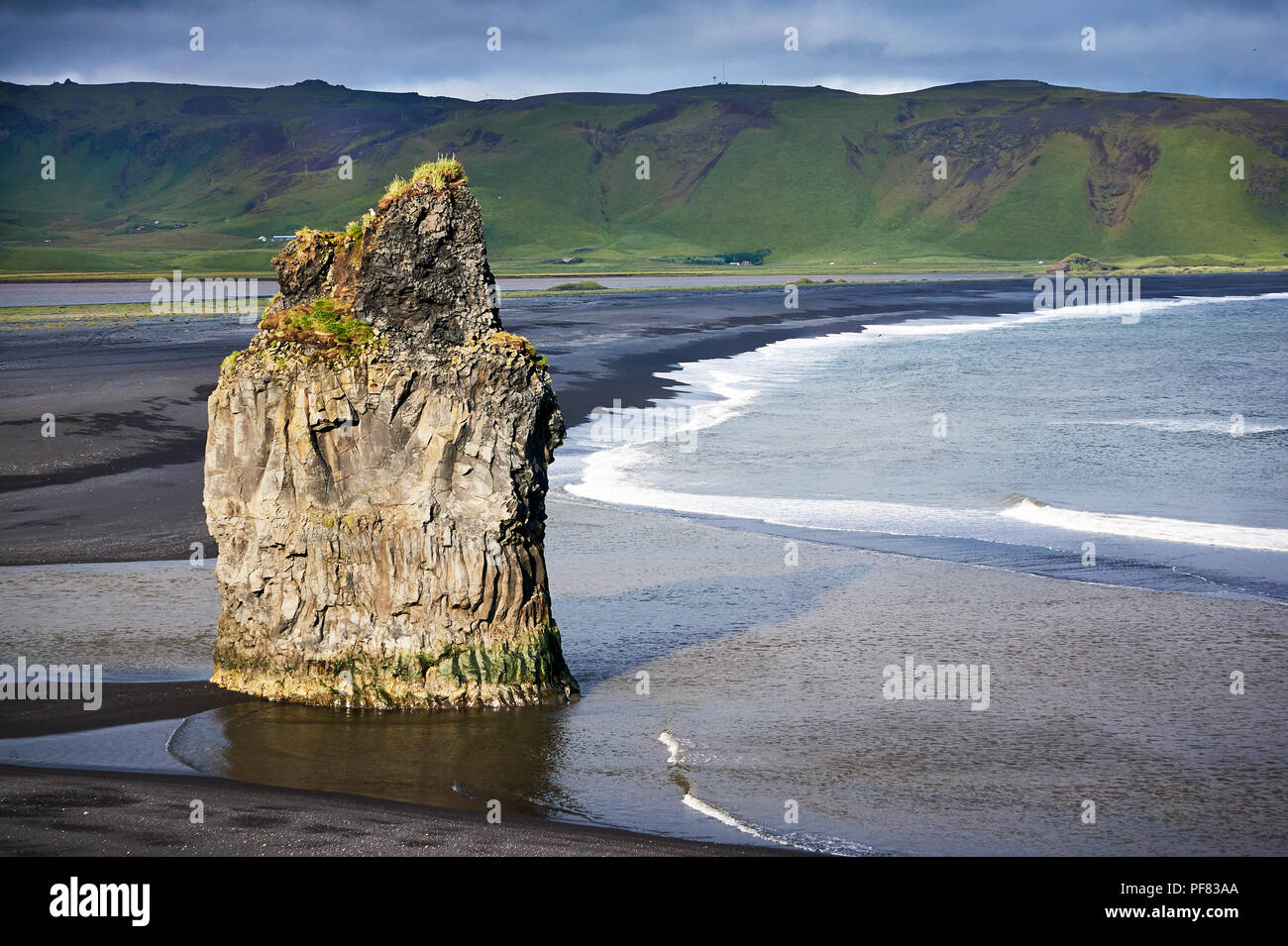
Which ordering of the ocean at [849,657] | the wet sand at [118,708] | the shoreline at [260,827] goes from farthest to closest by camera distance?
the wet sand at [118,708] < the ocean at [849,657] < the shoreline at [260,827]

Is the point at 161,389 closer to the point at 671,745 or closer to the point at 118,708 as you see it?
the point at 118,708

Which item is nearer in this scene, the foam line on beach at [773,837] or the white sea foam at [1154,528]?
the foam line on beach at [773,837]

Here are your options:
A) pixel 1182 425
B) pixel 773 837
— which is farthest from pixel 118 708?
pixel 1182 425

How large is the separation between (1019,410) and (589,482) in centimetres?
2198

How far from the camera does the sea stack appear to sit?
47.0 feet

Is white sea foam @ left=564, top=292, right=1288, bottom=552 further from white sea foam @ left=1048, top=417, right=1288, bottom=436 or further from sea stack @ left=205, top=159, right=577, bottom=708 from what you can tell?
white sea foam @ left=1048, top=417, right=1288, bottom=436

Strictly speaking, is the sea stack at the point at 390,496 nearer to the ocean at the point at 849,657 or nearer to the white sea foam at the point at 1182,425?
the ocean at the point at 849,657

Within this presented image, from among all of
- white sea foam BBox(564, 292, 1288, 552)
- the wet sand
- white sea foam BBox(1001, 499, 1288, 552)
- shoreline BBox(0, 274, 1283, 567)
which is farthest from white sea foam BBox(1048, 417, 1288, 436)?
the wet sand

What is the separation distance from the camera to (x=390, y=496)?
1445 centimetres

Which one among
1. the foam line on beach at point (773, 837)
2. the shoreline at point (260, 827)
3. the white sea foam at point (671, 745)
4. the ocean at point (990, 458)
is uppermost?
the ocean at point (990, 458)

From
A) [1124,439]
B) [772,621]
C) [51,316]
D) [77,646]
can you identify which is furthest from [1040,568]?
[51,316]

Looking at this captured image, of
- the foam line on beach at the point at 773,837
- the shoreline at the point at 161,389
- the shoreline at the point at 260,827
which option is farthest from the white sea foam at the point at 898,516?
the shoreline at the point at 260,827

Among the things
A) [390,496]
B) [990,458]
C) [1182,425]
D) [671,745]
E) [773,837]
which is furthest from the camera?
[1182,425]

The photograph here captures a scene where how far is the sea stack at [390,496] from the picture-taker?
14.3 m
